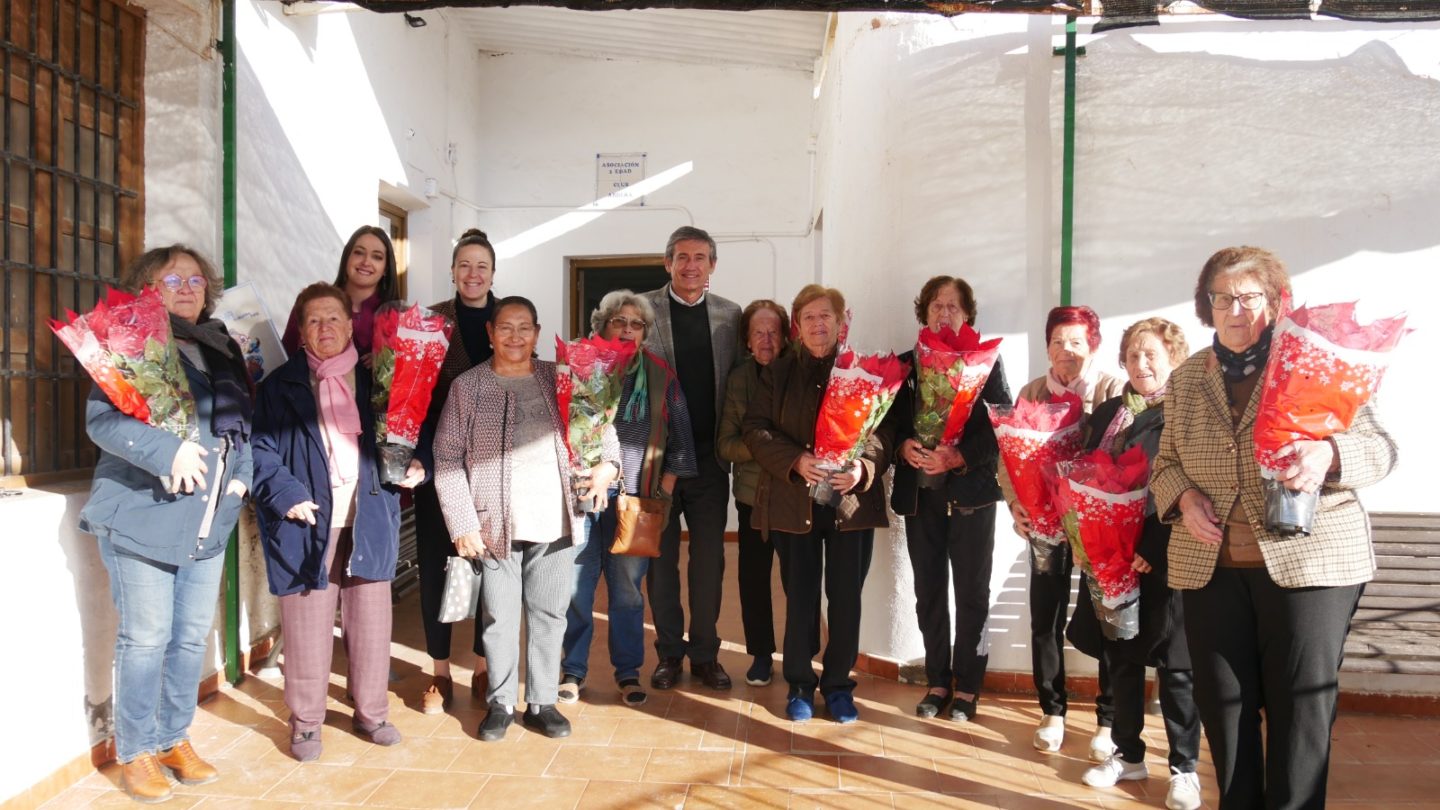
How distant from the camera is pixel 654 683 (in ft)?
12.8

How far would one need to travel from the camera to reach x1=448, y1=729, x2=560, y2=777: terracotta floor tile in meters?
3.12

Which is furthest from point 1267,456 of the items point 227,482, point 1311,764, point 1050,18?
point 227,482

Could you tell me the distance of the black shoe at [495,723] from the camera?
11.0 ft

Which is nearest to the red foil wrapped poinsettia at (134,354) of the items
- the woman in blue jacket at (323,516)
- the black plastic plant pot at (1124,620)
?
the woman in blue jacket at (323,516)

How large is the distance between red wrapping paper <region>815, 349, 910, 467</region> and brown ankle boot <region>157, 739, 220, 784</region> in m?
2.24

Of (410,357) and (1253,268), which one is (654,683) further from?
(1253,268)

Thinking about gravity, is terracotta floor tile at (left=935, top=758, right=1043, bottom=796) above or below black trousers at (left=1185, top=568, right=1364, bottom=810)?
below

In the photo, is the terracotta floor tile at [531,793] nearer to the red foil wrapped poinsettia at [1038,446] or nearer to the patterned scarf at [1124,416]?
→ the red foil wrapped poinsettia at [1038,446]

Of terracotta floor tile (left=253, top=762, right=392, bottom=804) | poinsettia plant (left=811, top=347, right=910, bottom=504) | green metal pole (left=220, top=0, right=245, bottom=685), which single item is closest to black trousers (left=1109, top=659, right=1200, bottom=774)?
poinsettia plant (left=811, top=347, right=910, bottom=504)

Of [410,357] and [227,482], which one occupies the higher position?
[410,357]

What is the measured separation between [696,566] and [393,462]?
1264 millimetres

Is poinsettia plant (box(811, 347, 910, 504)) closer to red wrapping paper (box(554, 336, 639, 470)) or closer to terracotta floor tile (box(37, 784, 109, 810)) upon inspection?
red wrapping paper (box(554, 336, 639, 470))

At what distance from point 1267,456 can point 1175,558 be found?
407 millimetres

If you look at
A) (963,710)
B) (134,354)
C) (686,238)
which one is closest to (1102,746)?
(963,710)
